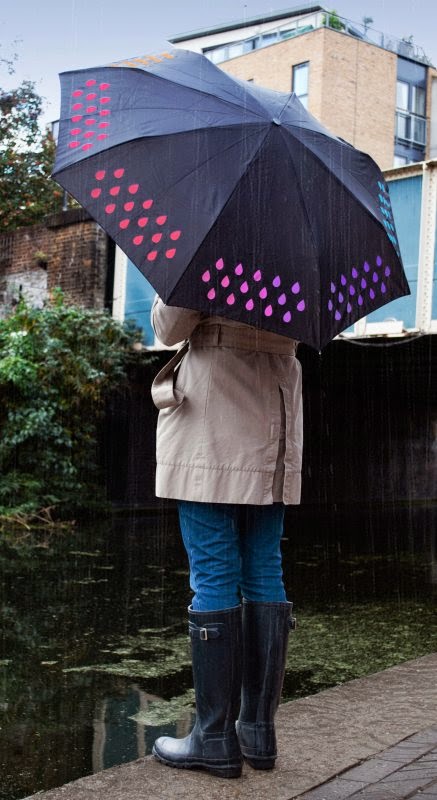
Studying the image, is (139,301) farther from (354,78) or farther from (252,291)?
(354,78)

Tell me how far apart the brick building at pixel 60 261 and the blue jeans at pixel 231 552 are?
1273 cm

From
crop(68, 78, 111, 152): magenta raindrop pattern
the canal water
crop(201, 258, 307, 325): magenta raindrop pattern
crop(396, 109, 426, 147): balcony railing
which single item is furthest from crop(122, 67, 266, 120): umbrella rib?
crop(396, 109, 426, 147): balcony railing

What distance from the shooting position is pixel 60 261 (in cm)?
1617

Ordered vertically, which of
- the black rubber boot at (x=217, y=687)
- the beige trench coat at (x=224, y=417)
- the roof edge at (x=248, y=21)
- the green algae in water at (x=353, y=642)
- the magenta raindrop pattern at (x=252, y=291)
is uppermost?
the roof edge at (x=248, y=21)

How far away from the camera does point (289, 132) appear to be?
2.93 meters

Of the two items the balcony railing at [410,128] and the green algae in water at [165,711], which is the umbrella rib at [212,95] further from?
the balcony railing at [410,128]

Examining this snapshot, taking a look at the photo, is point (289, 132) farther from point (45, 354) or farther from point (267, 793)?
point (45, 354)

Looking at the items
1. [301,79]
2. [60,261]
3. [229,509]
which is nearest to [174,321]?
[229,509]

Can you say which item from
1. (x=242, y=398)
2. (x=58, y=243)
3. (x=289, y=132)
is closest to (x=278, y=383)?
(x=242, y=398)

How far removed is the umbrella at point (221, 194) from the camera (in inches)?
106

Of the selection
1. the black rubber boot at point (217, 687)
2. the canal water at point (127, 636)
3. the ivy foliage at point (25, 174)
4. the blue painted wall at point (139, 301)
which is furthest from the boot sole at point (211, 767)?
the ivy foliage at point (25, 174)

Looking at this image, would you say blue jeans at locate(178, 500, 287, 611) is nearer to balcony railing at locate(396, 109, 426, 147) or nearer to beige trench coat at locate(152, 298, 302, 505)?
beige trench coat at locate(152, 298, 302, 505)

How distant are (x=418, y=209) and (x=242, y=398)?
8.98m

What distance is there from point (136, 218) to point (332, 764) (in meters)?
1.84
